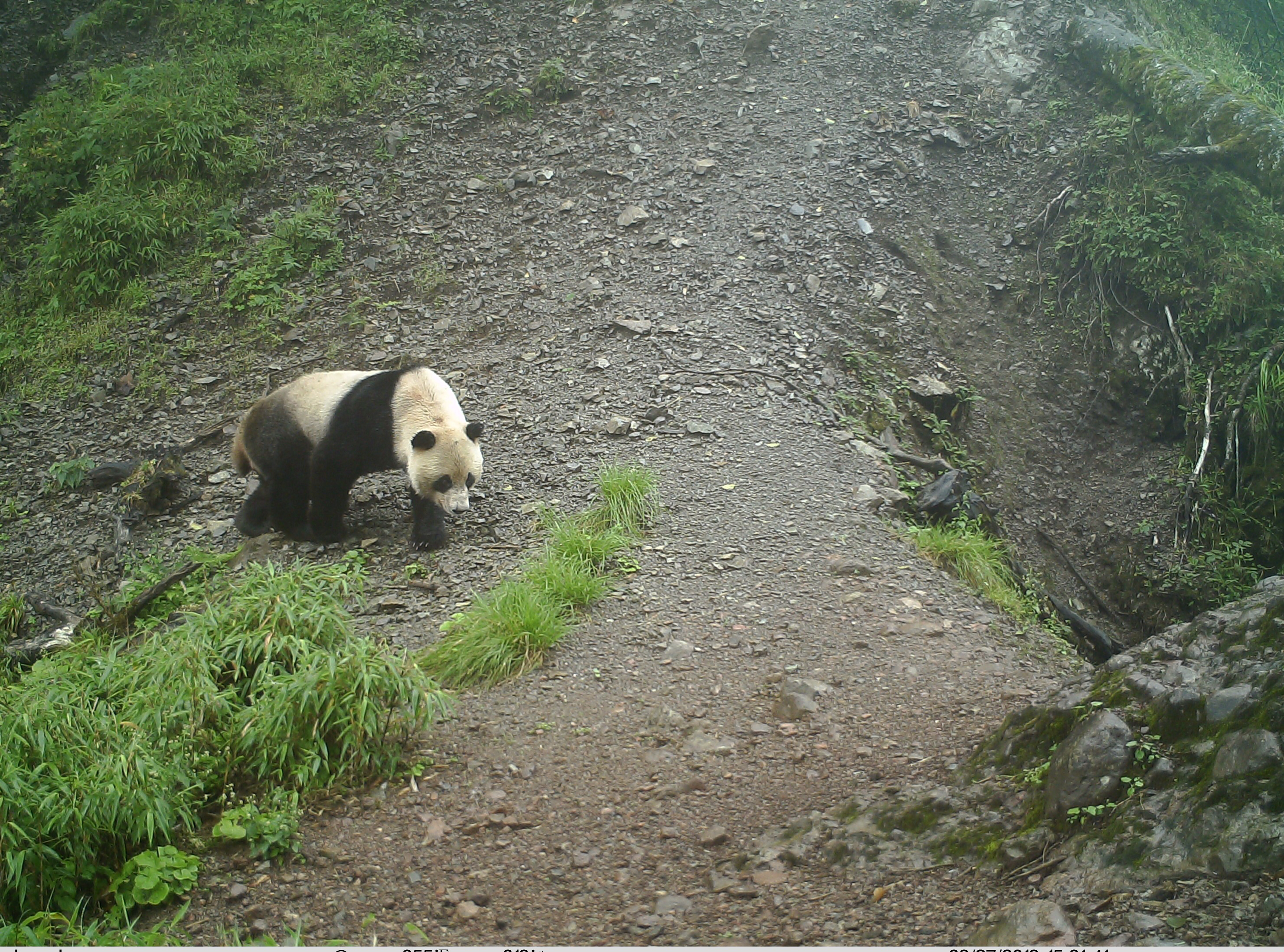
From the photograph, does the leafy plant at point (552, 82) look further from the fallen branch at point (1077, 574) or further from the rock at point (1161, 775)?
the rock at point (1161, 775)

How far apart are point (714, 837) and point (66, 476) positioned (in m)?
6.15

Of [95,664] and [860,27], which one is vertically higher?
[860,27]

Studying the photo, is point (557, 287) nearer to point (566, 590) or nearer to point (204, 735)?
point (566, 590)

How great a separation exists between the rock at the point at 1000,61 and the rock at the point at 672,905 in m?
9.12

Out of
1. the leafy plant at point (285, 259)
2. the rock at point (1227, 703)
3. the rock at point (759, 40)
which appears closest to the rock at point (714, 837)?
the rock at point (1227, 703)

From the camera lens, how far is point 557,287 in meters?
7.64

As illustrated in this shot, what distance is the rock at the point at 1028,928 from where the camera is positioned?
7.29 feet

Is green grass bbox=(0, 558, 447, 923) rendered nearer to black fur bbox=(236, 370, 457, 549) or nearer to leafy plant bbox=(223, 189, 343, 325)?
black fur bbox=(236, 370, 457, 549)

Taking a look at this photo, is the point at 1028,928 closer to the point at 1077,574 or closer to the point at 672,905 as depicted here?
the point at 672,905

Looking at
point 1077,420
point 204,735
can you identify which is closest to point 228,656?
point 204,735

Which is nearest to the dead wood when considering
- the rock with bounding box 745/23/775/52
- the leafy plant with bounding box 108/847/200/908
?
the rock with bounding box 745/23/775/52

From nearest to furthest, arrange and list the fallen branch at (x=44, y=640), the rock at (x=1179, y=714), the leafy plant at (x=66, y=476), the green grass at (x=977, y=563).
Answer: the rock at (x=1179, y=714), the green grass at (x=977, y=563), the fallen branch at (x=44, y=640), the leafy plant at (x=66, y=476)

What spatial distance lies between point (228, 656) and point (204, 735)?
0.35 m

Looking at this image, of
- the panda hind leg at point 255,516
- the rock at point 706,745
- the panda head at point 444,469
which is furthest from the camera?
the panda hind leg at point 255,516
